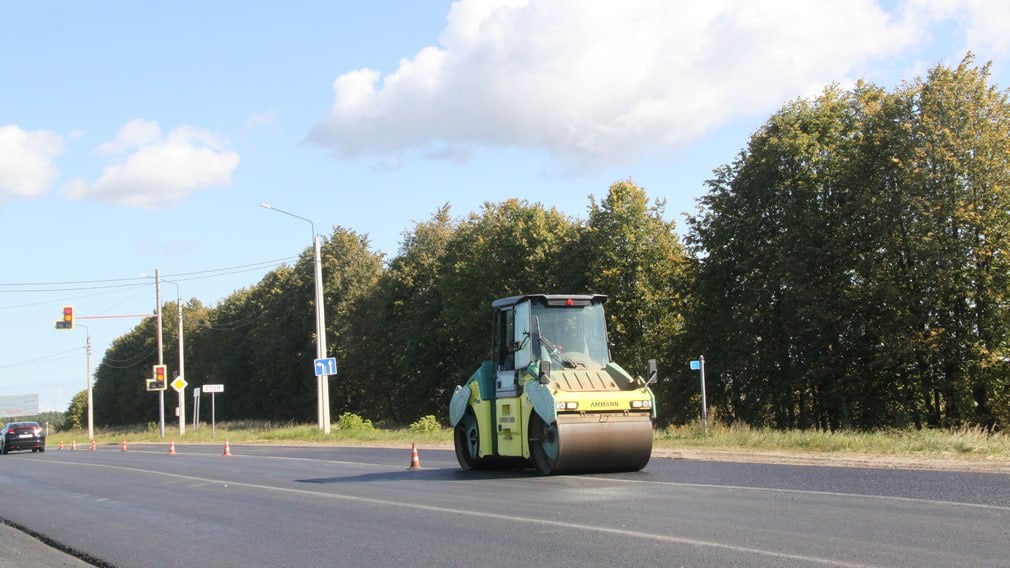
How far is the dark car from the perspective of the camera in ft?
139

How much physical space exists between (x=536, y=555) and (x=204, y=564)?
3087mm

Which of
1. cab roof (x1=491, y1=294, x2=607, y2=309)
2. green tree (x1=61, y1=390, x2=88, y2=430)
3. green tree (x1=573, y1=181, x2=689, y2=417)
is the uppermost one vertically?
green tree (x1=573, y1=181, x2=689, y2=417)

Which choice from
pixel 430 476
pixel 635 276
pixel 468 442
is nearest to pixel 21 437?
pixel 635 276

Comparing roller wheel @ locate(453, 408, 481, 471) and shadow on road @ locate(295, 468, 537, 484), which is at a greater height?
roller wheel @ locate(453, 408, 481, 471)

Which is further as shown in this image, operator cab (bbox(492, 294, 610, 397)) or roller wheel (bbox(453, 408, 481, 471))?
roller wheel (bbox(453, 408, 481, 471))

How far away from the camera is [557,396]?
14500mm

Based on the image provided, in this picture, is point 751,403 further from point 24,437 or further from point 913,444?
point 24,437

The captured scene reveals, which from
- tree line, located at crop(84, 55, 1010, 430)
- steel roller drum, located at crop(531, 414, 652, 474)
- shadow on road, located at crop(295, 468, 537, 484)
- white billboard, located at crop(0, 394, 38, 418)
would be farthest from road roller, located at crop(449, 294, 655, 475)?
white billboard, located at crop(0, 394, 38, 418)

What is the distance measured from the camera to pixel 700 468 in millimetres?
15938

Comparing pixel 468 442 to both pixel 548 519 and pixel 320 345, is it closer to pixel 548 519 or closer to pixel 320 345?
pixel 548 519

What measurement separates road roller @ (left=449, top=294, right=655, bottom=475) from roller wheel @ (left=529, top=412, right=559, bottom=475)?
0.05 ft

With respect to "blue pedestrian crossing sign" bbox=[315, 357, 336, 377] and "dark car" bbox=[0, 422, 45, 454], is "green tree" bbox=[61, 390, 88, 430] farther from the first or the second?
"blue pedestrian crossing sign" bbox=[315, 357, 336, 377]

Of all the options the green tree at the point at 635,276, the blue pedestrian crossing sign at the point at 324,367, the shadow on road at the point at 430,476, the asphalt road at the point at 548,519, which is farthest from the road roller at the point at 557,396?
the green tree at the point at 635,276

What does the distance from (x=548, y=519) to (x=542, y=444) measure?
16.3ft
